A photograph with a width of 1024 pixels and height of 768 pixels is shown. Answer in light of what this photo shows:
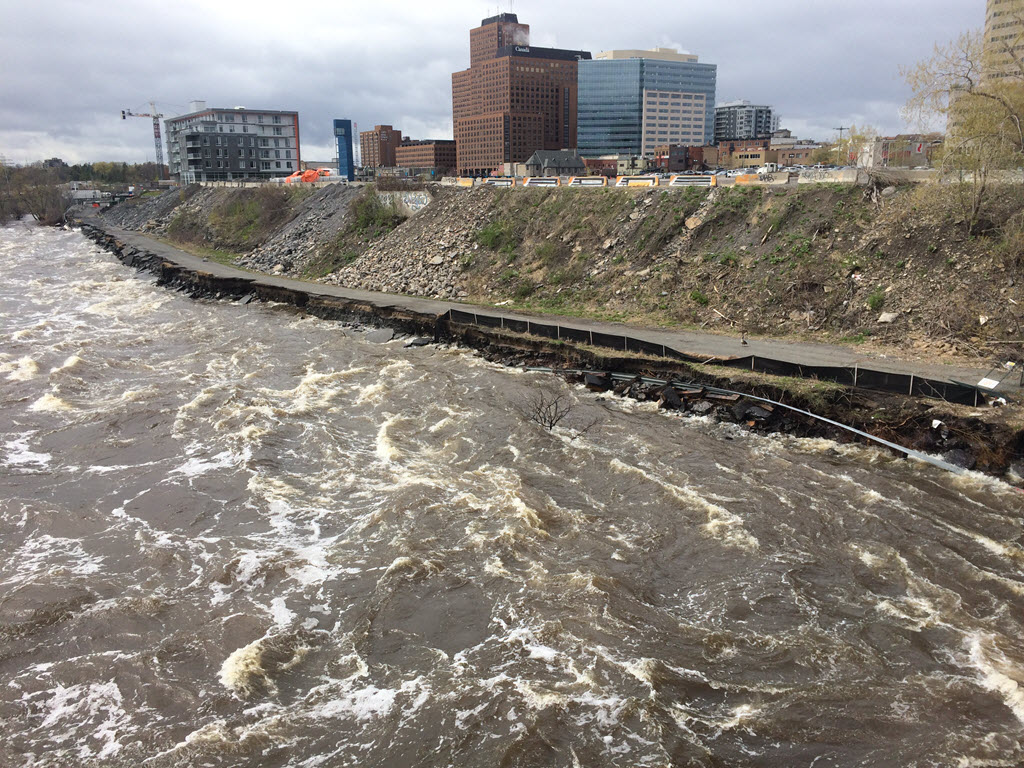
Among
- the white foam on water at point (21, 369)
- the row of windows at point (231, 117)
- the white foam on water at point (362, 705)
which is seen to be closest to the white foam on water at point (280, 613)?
→ the white foam on water at point (362, 705)

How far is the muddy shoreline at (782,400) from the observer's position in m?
17.2

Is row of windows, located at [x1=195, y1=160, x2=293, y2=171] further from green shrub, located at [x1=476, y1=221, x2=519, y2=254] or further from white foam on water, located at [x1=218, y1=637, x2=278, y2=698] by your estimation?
white foam on water, located at [x1=218, y1=637, x2=278, y2=698]

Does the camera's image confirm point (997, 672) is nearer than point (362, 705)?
No

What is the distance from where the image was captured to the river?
9.58m

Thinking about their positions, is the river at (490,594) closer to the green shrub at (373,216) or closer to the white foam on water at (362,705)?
the white foam on water at (362,705)

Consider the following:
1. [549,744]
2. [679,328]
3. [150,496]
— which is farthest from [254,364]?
[549,744]

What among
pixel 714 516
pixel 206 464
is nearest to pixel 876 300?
pixel 714 516

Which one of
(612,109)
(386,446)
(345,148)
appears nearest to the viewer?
(386,446)

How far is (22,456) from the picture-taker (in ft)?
62.5

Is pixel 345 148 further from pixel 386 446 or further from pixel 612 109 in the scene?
pixel 612 109

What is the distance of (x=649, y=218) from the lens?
119 feet

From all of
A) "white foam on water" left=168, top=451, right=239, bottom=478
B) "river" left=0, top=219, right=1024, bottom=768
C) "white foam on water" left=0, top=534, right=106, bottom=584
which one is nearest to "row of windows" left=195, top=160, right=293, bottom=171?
"river" left=0, top=219, right=1024, bottom=768

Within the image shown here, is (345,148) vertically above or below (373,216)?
above

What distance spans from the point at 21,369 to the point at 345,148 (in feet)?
198
